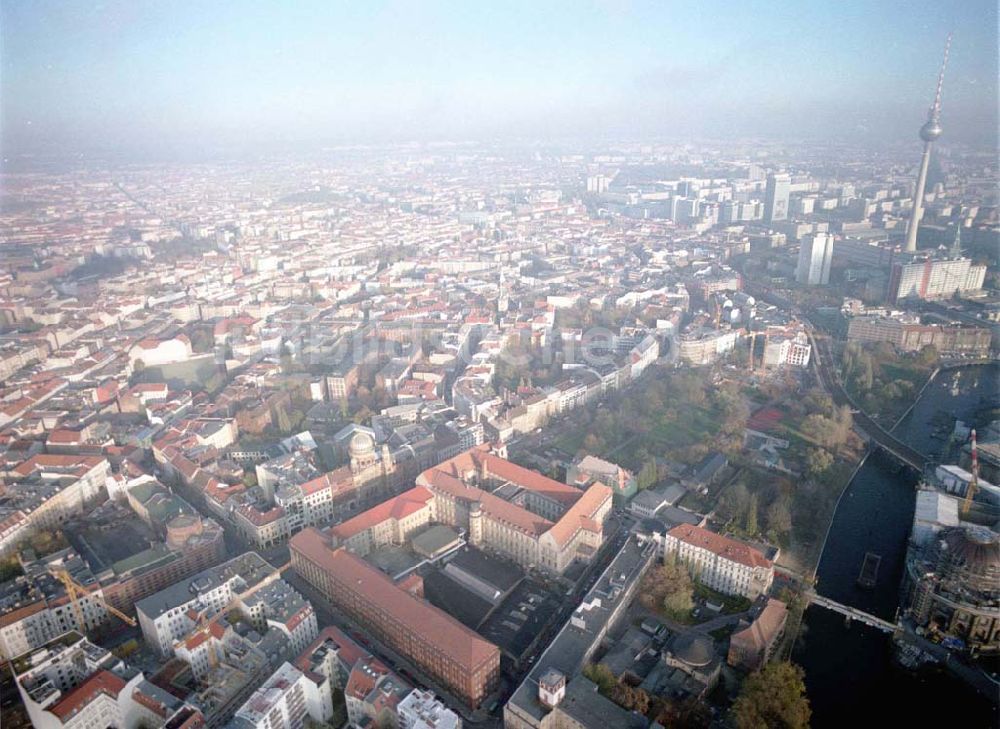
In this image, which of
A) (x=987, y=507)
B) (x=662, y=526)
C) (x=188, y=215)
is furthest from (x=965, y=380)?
(x=188, y=215)

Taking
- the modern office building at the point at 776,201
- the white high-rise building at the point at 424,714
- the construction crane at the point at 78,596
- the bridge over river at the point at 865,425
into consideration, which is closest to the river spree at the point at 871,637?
the bridge over river at the point at 865,425

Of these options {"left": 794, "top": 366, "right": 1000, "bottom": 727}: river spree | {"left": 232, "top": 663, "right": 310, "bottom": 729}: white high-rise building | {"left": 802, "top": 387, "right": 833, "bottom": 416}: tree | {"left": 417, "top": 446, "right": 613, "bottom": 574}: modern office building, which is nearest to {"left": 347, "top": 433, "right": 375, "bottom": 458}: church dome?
{"left": 417, "top": 446, "right": 613, "bottom": 574}: modern office building

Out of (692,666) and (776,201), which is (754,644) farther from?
(776,201)

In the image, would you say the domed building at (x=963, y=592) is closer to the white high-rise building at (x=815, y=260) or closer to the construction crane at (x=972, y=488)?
the construction crane at (x=972, y=488)

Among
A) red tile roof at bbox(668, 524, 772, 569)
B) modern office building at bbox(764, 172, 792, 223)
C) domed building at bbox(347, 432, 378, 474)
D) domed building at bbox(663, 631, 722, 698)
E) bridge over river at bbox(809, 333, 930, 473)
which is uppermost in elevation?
modern office building at bbox(764, 172, 792, 223)

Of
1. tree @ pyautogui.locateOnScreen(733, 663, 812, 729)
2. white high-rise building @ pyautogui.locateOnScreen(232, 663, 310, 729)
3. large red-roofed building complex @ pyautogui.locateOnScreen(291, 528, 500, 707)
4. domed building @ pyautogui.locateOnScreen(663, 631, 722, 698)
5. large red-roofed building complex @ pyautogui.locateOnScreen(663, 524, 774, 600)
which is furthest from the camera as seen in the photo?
large red-roofed building complex @ pyautogui.locateOnScreen(663, 524, 774, 600)

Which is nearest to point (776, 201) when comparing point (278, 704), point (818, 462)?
point (818, 462)

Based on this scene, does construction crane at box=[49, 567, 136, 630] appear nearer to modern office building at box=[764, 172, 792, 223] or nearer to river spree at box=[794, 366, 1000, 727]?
river spree at box=[794, 366, 1000, 727]
